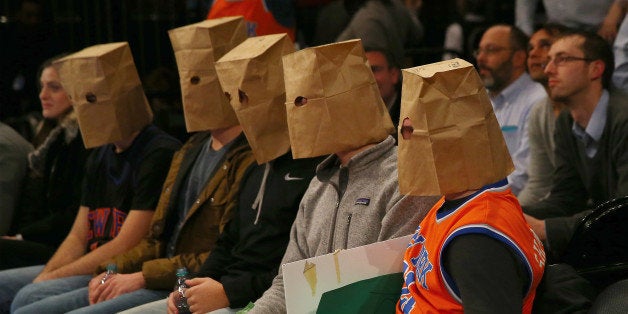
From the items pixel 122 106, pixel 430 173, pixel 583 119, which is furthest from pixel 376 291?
pixel 122 106

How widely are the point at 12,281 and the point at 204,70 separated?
4.81 feet

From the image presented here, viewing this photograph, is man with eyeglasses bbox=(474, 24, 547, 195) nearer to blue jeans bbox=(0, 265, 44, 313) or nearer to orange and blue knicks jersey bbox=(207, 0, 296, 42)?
orange and blue knicks jersey bbox=(207, 0, 296, 42)

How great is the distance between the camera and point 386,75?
17.3 feet

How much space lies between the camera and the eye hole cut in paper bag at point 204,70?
14.0 feet

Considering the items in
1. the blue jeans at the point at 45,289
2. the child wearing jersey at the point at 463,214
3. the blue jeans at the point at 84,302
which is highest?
the child wearing jersey at the point at 463,214

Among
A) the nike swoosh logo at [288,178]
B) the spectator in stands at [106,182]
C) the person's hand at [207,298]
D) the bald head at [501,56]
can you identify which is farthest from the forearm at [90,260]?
the bald head at [501,56]

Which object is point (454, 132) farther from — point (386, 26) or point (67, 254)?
point (386, 26)

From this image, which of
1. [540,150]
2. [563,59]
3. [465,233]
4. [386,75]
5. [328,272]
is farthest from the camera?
[386,75]

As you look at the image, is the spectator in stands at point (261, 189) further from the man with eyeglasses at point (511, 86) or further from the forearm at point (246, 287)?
the man with eyeglasses at point (511, 86)

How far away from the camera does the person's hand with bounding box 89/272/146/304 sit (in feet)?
14.1

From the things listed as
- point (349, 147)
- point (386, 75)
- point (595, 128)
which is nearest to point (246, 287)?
point (349, 147)

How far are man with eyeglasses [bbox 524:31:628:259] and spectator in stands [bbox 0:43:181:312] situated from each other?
5.35 feet

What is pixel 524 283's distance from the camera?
103 inches

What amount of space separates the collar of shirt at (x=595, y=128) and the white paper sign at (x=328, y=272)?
140cm
